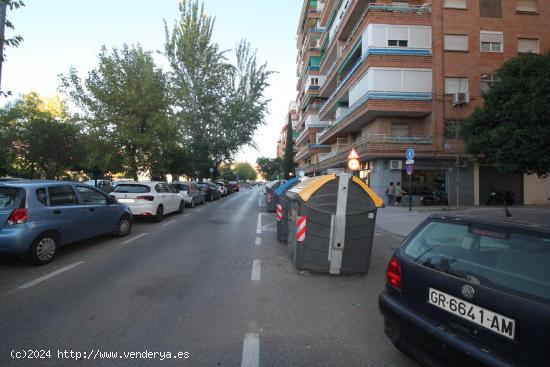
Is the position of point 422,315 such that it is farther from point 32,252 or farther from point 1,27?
point 1,27

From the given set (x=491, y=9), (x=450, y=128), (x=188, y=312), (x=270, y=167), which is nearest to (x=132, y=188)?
(x=188, y=312)

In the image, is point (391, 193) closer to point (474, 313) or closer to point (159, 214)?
point (159, 214)

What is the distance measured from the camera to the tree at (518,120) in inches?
579

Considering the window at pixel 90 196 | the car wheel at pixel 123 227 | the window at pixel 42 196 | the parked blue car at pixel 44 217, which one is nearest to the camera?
the parked blue car at pixel 44 217

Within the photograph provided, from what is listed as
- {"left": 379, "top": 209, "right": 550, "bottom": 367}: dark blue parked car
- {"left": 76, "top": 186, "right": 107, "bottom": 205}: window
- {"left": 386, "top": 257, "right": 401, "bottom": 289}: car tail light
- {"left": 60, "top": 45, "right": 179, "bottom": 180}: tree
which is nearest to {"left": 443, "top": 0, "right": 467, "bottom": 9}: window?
{"left": 60, "top": 45, "right": 179, "bottom": 180}: tree

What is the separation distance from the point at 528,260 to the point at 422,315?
0.86 m

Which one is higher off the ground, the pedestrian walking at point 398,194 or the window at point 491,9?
the window at point 491,9

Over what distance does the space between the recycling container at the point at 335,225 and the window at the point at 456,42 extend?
69.9 ft

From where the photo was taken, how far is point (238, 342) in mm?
3203

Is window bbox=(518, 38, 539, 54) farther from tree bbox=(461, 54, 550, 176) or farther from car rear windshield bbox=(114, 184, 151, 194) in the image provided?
car rear windshield bbox=(114, 184, 151, 194)

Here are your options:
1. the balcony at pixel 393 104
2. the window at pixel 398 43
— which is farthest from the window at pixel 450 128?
the window at pixel 398 43

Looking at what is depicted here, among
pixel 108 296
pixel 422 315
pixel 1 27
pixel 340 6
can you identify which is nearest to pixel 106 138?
pixel 1 27

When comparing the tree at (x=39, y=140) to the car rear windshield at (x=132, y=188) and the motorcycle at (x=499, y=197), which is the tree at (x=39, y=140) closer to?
the car rear windshield at (x=132, y=188)

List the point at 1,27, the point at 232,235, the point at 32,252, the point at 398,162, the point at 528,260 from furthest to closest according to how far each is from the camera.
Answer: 1. the point at 398,162
2. the point at 232,235
3. the point at 1,27
4. the point at 32,252
5. the point at 528,260
